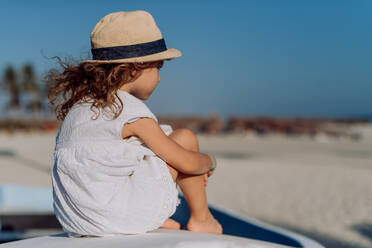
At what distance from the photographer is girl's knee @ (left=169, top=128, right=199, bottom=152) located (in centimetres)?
180

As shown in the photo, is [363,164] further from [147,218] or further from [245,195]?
[147,218]

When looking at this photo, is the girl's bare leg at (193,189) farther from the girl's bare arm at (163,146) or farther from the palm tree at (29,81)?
the palm tree at (29,81)

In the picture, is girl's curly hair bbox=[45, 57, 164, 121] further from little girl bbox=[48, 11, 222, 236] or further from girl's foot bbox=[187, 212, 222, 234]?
girl's foot bbox=[187, 212, 222, 234]

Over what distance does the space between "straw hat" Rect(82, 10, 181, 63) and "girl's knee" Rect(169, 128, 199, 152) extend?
13.4 inches

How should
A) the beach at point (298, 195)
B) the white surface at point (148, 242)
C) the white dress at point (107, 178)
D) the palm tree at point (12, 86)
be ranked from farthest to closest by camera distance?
the palm tree at point (12, 86) < the beach at point (298, 195) < the white dress at point (107, 178) < the white surface at point (148, 242)

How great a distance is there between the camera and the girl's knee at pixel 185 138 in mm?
1799

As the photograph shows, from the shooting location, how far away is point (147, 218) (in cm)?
162

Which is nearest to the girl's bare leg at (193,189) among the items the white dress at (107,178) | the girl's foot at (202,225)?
the girl's foot at (202,225)

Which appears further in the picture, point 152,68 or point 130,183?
point 152,68

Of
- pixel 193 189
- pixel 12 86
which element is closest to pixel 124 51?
pixel 193 189

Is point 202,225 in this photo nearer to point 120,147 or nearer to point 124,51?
point 120,147

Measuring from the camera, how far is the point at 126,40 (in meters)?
1.72

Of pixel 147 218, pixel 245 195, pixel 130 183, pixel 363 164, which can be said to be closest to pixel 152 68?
pixel 130 183

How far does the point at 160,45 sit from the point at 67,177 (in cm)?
70
